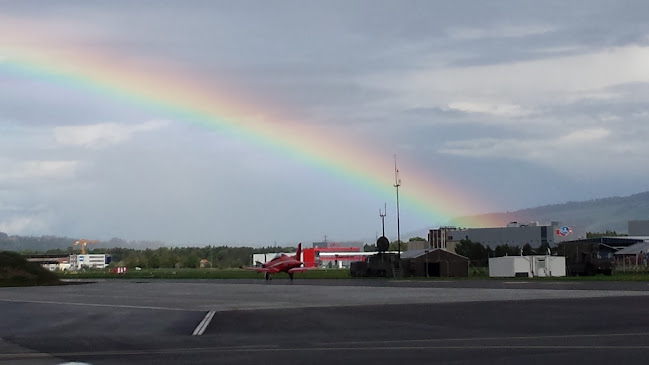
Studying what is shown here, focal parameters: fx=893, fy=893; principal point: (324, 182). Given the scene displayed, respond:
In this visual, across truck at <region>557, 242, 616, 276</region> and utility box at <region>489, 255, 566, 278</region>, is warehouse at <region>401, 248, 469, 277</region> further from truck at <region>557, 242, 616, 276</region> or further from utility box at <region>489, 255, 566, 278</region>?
truck at <region>557, 242, 616, 276</region>

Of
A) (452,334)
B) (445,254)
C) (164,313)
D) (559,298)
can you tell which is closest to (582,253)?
(445,254)

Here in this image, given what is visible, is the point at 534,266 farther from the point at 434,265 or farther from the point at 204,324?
the point at 204,324

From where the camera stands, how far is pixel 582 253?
327 ft

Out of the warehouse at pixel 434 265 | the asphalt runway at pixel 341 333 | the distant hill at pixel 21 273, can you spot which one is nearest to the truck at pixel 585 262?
the warehouse at pixel 434 265

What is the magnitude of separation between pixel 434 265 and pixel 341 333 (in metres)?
89.0

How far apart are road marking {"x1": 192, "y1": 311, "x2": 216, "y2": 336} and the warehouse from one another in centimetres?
7600

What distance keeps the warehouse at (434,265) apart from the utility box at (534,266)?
522 inches

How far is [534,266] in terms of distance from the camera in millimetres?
98125

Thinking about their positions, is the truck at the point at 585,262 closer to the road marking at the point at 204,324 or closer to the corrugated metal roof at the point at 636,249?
the corrugated metal roof at the point at 636,249

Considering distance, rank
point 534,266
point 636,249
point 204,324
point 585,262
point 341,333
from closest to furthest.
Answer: point 341,333 < point 204,324 < point 534,266 < point 585,262 < point 636,249

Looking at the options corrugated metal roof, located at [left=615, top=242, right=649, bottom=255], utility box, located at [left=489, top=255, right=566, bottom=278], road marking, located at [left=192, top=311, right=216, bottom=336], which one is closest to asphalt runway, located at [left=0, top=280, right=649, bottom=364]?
road marking, located at [left=192, top=311, right=216, bottom=336]

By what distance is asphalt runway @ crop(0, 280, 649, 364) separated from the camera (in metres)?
18.9

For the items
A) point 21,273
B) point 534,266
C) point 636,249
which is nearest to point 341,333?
point 21,273

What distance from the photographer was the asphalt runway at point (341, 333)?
743 inches
